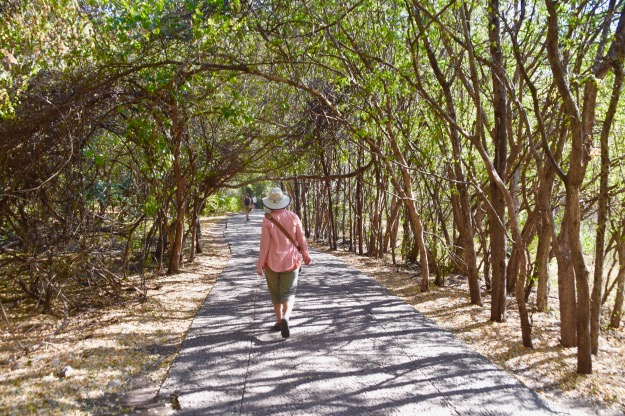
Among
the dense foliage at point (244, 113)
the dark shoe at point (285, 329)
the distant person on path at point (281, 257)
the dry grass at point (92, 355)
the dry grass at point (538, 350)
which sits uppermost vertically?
the dense foliage at point (244, 113)

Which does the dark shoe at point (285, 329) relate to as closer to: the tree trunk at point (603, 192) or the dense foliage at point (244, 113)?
the dense foliage at point (244, 113)

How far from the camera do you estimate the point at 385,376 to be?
5.34 meters

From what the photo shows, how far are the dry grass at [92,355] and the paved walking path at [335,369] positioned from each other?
0.39 metres

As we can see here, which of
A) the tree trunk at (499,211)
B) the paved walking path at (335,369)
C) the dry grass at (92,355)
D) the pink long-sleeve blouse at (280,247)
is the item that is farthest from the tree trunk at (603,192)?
the dry grass at (92,355)

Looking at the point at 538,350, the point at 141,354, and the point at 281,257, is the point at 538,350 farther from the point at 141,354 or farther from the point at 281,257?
the point at 141,354

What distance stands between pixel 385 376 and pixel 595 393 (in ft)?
6.67

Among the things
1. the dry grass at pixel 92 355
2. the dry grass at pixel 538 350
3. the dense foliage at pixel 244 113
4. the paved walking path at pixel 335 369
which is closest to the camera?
the paved walking path at pixel 335 369

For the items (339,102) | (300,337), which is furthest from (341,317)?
(339,102)

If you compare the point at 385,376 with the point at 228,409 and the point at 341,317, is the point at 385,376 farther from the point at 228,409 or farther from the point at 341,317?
the point at 341,317

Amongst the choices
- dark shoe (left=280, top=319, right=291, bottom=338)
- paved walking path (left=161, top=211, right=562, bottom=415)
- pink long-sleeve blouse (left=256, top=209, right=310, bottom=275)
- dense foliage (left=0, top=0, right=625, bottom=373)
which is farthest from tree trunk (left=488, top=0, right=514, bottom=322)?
dark shoe (left=280, top=319, right=291, bottom=338)

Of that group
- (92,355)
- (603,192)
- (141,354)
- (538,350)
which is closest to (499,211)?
(538,350)

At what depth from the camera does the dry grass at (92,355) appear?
479 cm

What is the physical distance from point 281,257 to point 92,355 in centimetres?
243

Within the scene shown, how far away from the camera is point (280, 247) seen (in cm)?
700
